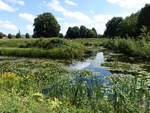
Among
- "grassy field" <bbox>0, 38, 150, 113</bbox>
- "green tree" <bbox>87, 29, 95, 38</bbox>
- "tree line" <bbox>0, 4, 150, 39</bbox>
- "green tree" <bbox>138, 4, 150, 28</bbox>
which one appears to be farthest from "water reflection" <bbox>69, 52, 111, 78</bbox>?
"green tree" <bbox>87, 29, 95, 38</bbox>

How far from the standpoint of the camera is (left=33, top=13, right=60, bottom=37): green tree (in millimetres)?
55231

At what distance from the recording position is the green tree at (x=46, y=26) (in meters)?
55.2

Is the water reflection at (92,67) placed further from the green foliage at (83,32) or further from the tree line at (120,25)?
the green foliage at (83,32)

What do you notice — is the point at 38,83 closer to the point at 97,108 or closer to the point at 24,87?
the point at 24,87

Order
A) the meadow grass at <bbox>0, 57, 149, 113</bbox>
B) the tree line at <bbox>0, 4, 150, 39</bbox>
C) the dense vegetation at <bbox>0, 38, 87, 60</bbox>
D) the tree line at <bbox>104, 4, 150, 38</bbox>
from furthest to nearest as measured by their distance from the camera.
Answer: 1. the tree line at <bbox>0, 4, 150, 39</bbox>
2. the tree line at <bbox>104, 4, 150, 38</bbox>
3. the dense vegetation at <bbox>0, 38, 87, 60</bbox>
4. the meadow grass at <bbox>0, 57, 149, 113</bbox>

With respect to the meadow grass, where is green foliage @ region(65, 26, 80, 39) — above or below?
above

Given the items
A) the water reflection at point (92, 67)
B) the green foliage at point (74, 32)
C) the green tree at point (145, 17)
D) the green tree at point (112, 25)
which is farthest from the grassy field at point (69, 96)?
the green foliage at point (74, 32)

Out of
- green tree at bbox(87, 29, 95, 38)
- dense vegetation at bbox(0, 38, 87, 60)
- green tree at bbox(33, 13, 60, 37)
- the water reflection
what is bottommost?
the water reflection

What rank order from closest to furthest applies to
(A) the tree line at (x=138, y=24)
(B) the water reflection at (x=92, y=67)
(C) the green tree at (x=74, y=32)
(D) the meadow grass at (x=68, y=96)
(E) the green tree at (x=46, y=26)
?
(D) the meadow grass at (x=68, y=96), (B) the water reflection at (x=92, y=67), (A) the tree line at (x=138, y=24), (E) the green tree at (x=46, y=26), (C) the green tree at (x=74, y=32)

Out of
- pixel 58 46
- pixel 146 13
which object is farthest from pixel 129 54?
pixel 146 13

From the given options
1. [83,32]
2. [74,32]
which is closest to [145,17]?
[83,32]

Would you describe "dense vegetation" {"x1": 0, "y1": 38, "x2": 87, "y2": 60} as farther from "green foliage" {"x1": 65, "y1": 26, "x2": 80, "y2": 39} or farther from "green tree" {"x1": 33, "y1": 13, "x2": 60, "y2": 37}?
"green foliage" {"x1": 65, "y1": 26, "x2": 80, "y2": 39}

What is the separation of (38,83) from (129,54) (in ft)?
76.3

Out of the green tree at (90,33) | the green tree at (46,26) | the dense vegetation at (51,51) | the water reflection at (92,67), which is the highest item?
the green tree at (46,26)
